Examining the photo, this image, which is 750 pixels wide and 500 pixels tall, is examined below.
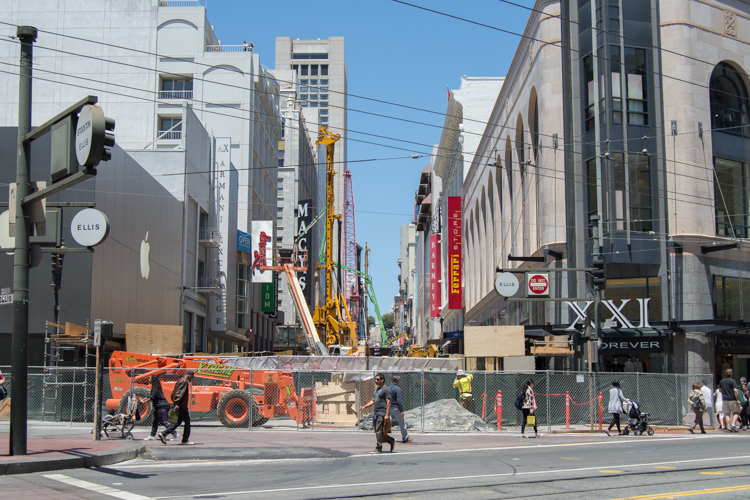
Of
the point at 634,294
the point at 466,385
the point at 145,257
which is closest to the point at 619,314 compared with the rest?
the point at 634,294

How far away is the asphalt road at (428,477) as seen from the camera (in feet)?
32.2

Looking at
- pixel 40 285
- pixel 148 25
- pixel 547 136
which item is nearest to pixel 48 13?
pixel 148 25

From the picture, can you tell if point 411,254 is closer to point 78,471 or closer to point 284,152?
point 284,152

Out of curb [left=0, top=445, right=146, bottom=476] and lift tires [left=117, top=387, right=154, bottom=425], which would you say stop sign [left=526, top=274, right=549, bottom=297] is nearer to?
lift tires [left=117, top=387, right=154, bottom=425]

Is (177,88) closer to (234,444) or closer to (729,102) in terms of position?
(729,102)

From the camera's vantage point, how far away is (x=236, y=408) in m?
21.8

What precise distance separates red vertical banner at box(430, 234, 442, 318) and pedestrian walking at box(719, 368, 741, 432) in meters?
53.5

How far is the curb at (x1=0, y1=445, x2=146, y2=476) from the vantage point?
11.3m

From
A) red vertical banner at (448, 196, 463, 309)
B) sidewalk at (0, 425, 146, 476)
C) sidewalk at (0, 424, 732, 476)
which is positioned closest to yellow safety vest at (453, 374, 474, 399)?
sidewalk at (0, 424, 732, 476)

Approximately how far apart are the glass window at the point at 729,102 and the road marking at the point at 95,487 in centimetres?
2846

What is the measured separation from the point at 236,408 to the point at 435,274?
195ft

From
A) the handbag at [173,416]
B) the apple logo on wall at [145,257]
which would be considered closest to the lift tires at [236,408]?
the handbag at [173,416]

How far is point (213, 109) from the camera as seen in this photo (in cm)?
5716

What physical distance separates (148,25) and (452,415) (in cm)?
4233
